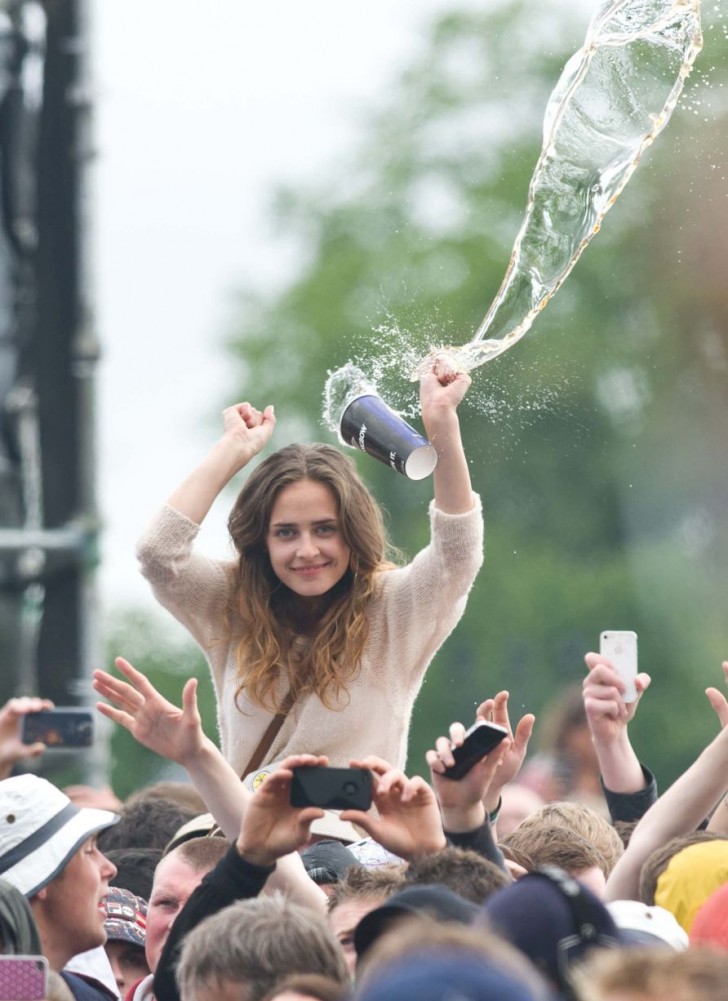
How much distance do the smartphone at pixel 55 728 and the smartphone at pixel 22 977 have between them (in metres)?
1.55

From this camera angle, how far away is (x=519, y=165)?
53.7 ft

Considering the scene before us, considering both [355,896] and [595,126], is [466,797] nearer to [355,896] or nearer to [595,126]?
[355,896]

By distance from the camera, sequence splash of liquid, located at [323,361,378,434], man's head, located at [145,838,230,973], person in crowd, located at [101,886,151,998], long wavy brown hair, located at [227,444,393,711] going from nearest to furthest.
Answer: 1. man's head, located at [145,838,230,973]
2. person in crowd, located at [101,886,151,998]
3. long wavy brown hair, located at [227,444,393,711]
4. splash of liquid, located at [323,361,378,434]

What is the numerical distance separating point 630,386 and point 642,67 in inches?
467

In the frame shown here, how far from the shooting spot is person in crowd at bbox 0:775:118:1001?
404cm

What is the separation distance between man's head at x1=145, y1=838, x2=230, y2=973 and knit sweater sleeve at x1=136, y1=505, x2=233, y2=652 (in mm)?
753

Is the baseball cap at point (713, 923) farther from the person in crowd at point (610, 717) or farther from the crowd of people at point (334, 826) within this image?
the person in crowd at point (610, 717)

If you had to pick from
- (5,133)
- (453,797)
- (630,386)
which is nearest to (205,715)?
(630,386)

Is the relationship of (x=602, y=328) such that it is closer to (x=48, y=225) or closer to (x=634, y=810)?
(x=48, y=225)

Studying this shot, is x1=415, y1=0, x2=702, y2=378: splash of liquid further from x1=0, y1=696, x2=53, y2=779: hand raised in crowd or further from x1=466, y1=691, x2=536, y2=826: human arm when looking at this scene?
x1=0, y1=696, x2=53, y2=779: hand raised in crowd

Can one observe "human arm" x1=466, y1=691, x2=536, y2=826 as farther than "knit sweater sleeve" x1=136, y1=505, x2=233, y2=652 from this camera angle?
No

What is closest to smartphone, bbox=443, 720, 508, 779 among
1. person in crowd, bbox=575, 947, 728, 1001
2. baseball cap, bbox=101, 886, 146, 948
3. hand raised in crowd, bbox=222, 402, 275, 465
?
baseball cap, bbox=101, 886, 146, 948

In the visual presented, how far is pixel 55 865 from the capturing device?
13.4ft

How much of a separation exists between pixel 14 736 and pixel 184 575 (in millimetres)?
552
